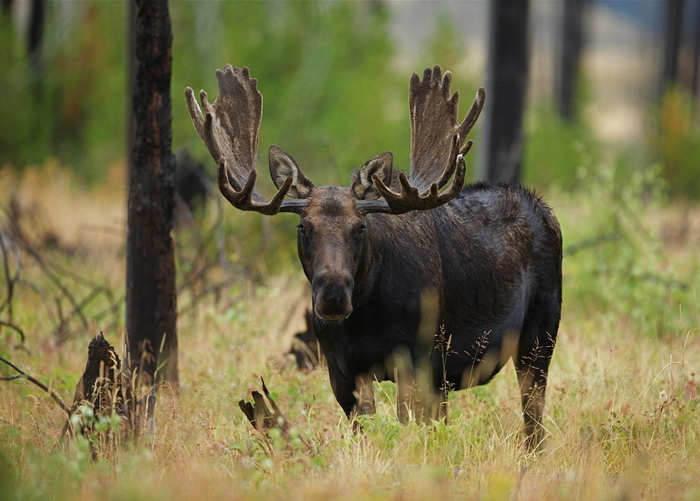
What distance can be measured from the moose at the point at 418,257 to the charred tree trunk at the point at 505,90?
572 cm

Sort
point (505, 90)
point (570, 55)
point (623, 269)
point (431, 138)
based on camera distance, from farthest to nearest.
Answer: point (570, 55), point (505, 90), point (623, 269), point (431, 138)

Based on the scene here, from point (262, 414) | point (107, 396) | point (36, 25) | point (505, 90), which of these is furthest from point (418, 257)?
point (36, 25)

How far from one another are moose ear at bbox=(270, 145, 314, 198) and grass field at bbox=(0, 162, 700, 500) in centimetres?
117

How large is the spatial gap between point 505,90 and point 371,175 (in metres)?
6.89

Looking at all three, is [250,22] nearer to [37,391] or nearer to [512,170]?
[512,170]

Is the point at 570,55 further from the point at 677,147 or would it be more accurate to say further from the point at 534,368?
the point at 534,368

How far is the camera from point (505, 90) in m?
11.7

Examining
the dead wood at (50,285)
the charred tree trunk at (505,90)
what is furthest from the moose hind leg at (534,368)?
the charred tree trunk at (505,90)

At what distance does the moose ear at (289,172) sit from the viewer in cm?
535

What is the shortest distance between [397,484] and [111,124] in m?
18.7

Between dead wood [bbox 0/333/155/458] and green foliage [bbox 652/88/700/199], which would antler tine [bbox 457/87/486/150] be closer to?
dead wood [bbox 0/333/155/458]

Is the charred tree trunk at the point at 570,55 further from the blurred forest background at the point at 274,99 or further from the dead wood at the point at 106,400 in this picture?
the dead wood at the point at 106,400

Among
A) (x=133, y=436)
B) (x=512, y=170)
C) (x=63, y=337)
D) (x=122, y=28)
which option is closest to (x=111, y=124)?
(x=122, y=28)

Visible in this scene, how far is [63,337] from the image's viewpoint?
7.40 m
